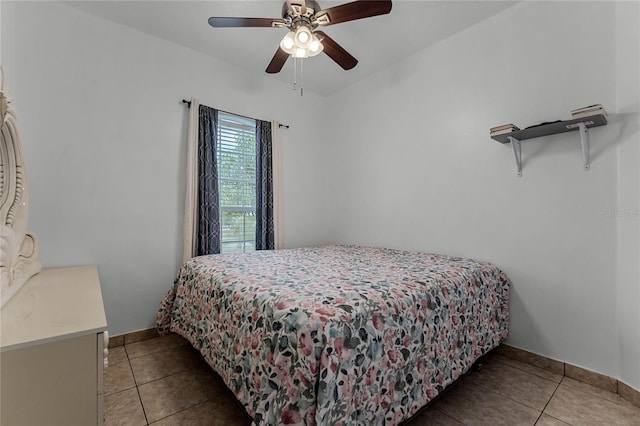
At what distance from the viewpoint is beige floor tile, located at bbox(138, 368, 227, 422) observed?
1.57 m

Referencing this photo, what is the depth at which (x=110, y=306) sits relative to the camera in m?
2.31

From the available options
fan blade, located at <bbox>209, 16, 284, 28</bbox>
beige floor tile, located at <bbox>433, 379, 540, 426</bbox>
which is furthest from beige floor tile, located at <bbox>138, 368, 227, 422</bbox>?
fan blade, located at <bbox>209, 16, 284, 28</bbox>

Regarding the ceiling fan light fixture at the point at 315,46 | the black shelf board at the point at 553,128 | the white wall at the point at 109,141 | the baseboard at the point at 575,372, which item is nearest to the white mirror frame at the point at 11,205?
the white wall at the point at 109,141

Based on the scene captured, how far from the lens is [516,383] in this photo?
1.81 metres

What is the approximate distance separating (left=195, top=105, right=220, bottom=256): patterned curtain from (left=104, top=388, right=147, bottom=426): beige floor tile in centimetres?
122

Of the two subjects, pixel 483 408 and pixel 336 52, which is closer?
pixel 483 408

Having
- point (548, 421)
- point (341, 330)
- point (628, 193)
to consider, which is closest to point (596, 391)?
point (548, 421)

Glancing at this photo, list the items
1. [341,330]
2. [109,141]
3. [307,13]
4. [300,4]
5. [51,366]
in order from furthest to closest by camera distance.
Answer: [109,141] < [307,13] < [300,4] < [341,330] < [51,366]

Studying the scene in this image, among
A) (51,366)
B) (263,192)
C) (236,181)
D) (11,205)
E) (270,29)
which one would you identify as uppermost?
(270,29)

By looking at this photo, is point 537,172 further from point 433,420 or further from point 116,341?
point 116,341

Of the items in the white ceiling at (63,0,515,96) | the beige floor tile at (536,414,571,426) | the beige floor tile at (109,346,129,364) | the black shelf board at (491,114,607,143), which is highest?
the white ceiling at (63,0,515,96)

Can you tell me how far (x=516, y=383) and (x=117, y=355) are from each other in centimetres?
290

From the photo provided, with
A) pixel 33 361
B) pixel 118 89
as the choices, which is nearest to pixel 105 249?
pixel 118 89

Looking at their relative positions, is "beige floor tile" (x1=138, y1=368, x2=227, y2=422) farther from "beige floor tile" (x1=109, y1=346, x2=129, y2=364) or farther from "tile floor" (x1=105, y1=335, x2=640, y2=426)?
"beige floor tile" (x1=109, y1=346, x2=129, y2=364)
